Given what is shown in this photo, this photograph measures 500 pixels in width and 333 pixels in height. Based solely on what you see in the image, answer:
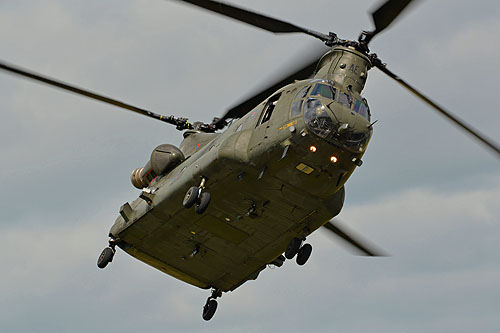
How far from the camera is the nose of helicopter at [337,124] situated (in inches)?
1275

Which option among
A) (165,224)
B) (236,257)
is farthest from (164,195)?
(236,257)

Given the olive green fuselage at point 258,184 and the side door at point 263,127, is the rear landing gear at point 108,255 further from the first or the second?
the side door at point 263,127

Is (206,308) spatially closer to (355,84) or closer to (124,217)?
(124,217)

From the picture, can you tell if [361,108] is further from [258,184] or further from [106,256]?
[106,256]

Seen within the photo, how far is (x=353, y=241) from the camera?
38969 millimetres

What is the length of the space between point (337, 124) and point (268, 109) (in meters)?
2.84

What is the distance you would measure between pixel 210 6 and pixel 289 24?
291 cm

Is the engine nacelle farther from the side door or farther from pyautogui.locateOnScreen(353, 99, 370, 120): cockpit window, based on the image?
pyautogui.locateOnScreen(353, 99, 370, 120): cockpit window

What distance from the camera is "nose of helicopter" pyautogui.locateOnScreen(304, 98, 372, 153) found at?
3238 centimetres

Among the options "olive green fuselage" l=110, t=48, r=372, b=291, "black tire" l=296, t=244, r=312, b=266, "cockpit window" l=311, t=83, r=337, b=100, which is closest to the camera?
"olive green fuselage" l=110, t=48, r=372, b=291

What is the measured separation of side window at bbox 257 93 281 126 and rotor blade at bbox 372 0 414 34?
12.6ft

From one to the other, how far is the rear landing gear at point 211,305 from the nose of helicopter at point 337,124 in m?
10.5

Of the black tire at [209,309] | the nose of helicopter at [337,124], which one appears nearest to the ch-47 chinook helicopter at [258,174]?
the nose of helicopter at [337,124]

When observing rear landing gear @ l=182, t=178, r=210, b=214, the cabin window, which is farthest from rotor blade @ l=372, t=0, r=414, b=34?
rear landing gear @ l=182, t=178, r=210, b=214
